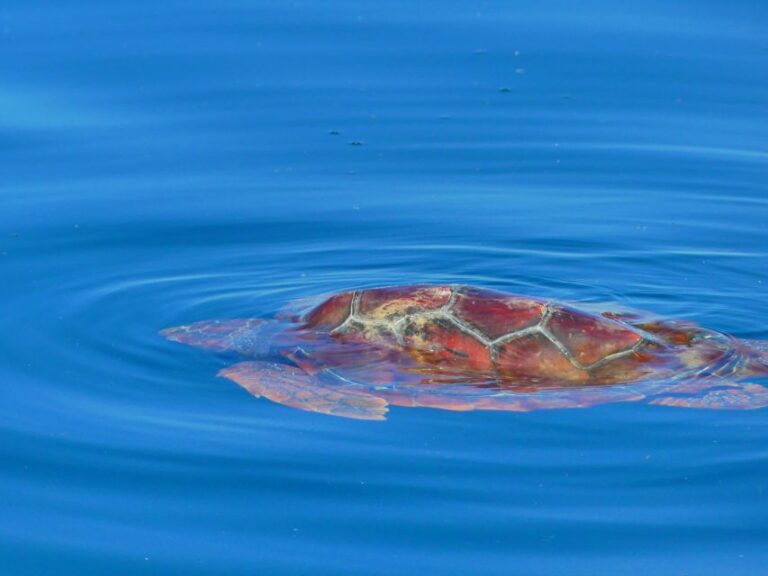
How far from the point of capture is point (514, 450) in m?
5.11

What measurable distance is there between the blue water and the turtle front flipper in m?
0.06

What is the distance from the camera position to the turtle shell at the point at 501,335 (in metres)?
5.91

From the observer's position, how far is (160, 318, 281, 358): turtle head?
6117mm

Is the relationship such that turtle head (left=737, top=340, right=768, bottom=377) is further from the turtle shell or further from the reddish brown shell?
the reddish brown shell

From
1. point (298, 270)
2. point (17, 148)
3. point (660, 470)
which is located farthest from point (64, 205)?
point (660, 470)

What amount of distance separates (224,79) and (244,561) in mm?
5892

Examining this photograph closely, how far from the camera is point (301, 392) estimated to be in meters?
5.65

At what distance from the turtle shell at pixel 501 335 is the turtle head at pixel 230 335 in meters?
0.28

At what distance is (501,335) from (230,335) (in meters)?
1.23

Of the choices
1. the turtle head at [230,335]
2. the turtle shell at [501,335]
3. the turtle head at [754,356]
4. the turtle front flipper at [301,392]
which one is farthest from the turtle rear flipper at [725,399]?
the turtle head at [230,335]

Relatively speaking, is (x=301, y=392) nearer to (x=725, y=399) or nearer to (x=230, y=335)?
(x=230, y=335)

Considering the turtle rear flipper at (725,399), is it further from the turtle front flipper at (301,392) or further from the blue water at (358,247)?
the turtle front flipper at (301,392)

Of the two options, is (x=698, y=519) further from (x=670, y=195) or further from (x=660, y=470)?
(x=670, y=195)

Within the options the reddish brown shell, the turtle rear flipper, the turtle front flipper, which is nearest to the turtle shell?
the reddish brown shell
